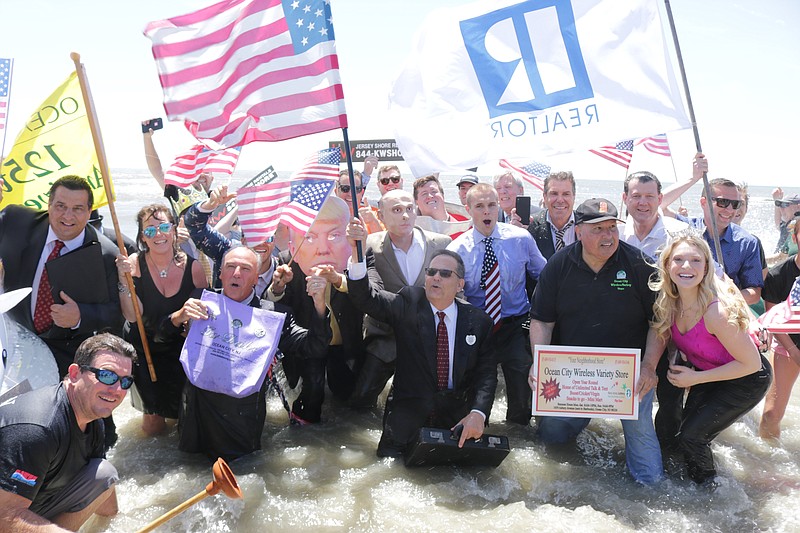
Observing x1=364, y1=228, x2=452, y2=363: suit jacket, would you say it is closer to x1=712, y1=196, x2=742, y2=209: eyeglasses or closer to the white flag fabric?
the white flag fabric

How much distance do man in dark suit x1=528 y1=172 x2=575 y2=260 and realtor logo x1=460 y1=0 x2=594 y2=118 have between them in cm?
114

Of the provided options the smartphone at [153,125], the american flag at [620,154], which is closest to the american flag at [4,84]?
the smartphone at [153,125]

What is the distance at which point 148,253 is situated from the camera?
5859 millimetres

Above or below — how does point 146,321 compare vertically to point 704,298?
above

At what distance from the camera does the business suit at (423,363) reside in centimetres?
568

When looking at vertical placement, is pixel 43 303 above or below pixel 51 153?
below

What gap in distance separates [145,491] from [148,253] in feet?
6.32

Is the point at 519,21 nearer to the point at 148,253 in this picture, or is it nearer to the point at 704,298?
the point at 704,298

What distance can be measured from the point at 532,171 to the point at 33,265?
841 centimetres

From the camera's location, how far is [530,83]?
19.9 ft

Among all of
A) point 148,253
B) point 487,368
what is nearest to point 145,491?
point 148,253

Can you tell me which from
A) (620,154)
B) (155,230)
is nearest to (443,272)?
(155,230)

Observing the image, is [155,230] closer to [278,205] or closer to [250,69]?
[278,205]

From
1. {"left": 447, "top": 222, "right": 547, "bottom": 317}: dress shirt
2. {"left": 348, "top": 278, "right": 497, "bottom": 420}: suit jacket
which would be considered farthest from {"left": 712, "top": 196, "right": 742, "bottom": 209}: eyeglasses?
{"left": 348, "top": 278, "right": 497, "bottom": 420}: suit jacket
